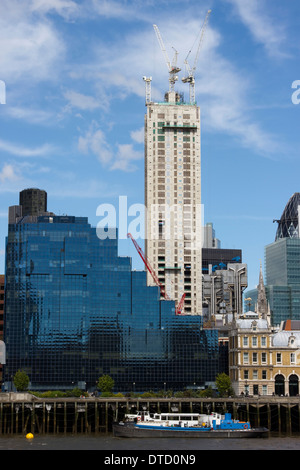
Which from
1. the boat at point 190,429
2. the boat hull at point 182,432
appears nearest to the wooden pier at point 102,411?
the boat at point 190,429

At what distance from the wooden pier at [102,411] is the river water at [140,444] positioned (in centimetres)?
1758

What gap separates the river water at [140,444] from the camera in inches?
5153

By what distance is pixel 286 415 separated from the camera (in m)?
174

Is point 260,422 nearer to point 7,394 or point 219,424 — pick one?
point 219,424

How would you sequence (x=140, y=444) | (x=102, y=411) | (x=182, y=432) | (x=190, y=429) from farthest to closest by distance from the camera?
(x=102, y=411)
(x=190, y=429)
(x=182, y=432)
(x=140, y=444)

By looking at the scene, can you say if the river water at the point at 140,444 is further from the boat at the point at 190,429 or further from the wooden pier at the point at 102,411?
the wooden pier at the point at 102,411

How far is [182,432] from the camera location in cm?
15312

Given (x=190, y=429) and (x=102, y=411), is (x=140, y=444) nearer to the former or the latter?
(x=190, y=429)

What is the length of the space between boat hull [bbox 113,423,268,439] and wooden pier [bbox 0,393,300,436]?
62.9 feet

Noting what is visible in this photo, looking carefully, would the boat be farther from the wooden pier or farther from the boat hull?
the wooden pier

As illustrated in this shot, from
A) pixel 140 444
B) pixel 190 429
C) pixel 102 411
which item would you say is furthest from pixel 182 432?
pixel 102 411

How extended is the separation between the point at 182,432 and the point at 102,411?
107 ft
